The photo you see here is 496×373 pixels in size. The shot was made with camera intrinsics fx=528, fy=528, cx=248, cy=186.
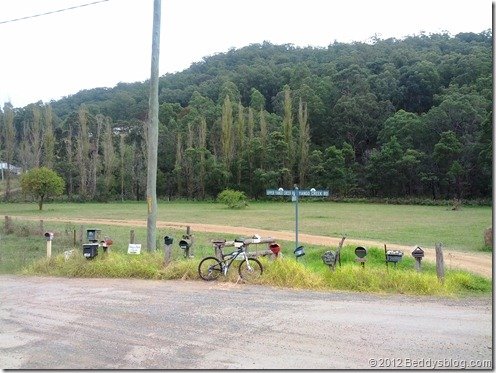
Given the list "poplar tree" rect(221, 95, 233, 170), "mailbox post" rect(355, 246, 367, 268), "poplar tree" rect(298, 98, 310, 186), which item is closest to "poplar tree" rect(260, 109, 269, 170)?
"poplar tree" rect(221, 95, 233, 170)

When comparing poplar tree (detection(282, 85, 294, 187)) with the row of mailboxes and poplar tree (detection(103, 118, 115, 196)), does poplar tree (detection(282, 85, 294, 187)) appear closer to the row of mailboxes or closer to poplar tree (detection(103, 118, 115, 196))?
poplar tree (detection(103, 118, 115, 196))

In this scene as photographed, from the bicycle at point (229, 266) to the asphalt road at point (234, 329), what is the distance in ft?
1.65

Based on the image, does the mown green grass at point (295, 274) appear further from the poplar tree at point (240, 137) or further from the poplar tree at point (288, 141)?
the poplar tree at point (240, 137)

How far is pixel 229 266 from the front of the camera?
31.5ft

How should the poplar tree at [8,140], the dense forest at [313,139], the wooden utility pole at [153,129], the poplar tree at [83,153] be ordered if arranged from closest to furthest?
the wooden utility pole at [153,129]
the dense forest at [313,139]
the poplar tree at [8,140]
the poplar tree at [83,153]

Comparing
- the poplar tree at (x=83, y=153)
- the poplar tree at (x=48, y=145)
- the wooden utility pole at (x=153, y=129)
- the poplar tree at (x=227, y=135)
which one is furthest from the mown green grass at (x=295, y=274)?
the poplar tree at (x=48, y=145)

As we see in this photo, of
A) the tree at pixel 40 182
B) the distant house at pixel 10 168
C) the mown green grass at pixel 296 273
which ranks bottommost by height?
the mown green grass at pixel 296 273

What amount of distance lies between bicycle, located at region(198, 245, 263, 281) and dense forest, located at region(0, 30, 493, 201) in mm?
44541

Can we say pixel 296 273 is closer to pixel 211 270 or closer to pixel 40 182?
pixel 211 270

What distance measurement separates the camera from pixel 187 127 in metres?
66.9

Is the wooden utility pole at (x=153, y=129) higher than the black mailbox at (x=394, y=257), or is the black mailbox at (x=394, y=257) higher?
the wooden utility pole at (x=153, y=129)

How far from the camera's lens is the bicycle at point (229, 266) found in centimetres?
939

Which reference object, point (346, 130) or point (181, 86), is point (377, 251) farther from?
point (181, 86)

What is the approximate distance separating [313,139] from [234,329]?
63719 mm
